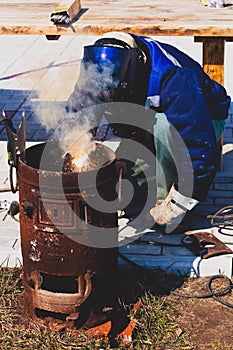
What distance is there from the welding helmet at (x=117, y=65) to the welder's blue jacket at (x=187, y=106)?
0.42 feet

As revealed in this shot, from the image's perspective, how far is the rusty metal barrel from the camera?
3.75 meters

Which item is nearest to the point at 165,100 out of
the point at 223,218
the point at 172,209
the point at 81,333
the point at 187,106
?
the point at 187,106

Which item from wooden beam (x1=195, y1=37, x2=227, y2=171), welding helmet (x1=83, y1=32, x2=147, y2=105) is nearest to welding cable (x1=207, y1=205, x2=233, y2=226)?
wooden beam (x1=195, y1=37, x2=227, y2=171)

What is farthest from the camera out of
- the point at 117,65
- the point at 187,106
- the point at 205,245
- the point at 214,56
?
the point at 214,56

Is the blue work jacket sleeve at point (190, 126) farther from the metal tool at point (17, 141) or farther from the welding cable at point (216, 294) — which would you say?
the metal tool at point (17, 141)

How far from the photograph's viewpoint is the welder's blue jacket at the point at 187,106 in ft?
15.1

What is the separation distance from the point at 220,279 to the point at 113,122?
124 centimetres

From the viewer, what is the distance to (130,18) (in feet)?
18.4

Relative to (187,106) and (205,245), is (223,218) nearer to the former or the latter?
(205,245)

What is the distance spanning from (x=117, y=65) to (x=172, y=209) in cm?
111

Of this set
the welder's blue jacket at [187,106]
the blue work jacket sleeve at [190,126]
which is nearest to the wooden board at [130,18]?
the welder's blue jacket at [187,106]

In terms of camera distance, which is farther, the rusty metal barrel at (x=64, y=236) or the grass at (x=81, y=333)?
the grass at (x=81, y=333)

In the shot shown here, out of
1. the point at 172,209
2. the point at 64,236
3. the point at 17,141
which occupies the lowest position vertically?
the point at 172,209

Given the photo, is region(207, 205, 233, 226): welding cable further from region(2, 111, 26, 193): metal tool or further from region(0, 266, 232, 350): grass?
region(2, 111, 26, 193): metal tool
